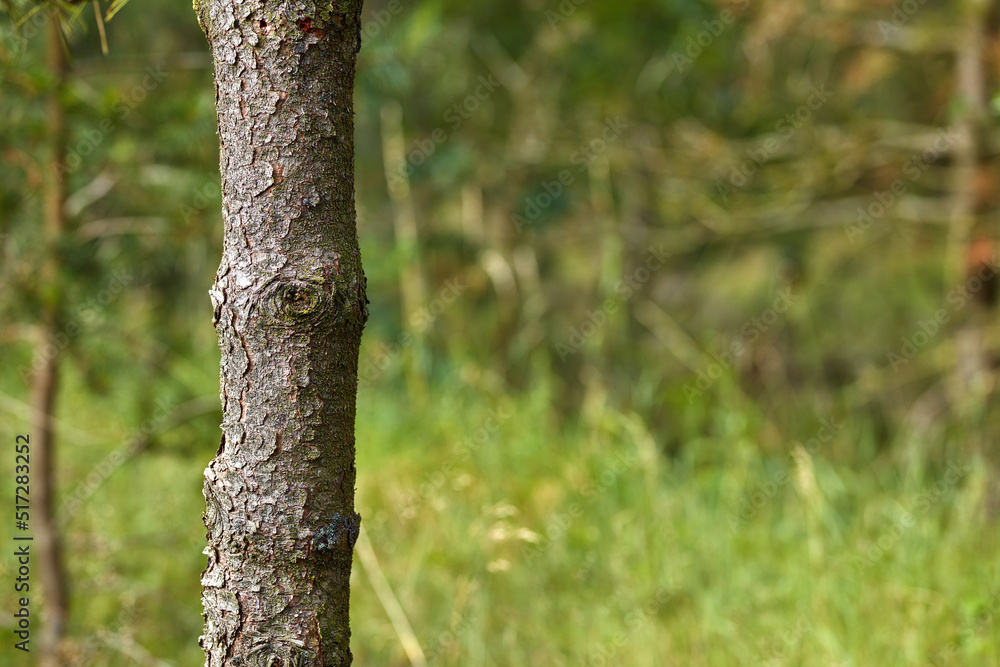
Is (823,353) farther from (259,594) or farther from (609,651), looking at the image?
(259,594)

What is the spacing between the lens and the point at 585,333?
431cm

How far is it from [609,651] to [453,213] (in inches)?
145

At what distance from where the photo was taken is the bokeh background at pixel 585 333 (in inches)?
90.1

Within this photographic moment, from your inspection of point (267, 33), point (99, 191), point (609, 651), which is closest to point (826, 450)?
point (609, 651)
